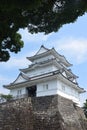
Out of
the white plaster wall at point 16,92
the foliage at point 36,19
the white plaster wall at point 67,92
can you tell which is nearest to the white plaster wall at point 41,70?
the white plaster wall at point 16,92

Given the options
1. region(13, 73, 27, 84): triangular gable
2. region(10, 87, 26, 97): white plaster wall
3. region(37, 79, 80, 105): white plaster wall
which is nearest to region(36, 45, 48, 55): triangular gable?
region(13, 73, 27, 84): triangular gable

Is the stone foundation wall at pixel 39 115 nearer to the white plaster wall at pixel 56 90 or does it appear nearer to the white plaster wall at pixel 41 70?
the white plaster wall at pixel 56 90

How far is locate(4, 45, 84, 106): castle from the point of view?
23.5 meters

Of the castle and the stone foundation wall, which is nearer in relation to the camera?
the stone foundation wall

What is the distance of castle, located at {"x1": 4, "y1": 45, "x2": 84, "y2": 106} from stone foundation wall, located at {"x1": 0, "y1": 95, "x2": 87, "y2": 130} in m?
8.10

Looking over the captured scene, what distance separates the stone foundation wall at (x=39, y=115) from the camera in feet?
44.1

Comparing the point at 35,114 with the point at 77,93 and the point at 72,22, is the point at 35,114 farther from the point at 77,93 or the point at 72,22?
the point at 77,93

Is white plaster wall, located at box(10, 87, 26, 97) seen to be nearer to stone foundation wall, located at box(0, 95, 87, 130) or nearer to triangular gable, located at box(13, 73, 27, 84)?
triangular gable, located at box(13, 73, 27, 84)

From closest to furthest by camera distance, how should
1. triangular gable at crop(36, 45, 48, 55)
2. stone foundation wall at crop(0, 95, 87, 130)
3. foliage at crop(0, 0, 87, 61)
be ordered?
foliage at crop(0, 0, 87, 61) → stone foundation wall at crop(0, 95, 87, 130) → triangular gable at crop(36, 45, 48, 55)

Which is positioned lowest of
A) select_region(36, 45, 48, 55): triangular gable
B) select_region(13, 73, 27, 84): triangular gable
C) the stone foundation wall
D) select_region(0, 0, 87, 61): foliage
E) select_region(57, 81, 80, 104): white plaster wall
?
the stone foundation wall

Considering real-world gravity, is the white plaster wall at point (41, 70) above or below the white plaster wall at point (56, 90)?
above

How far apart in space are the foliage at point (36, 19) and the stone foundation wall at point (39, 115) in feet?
22.3

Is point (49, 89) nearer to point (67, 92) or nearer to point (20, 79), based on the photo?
point (67, 92)

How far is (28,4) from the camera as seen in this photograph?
5035 millimetres
